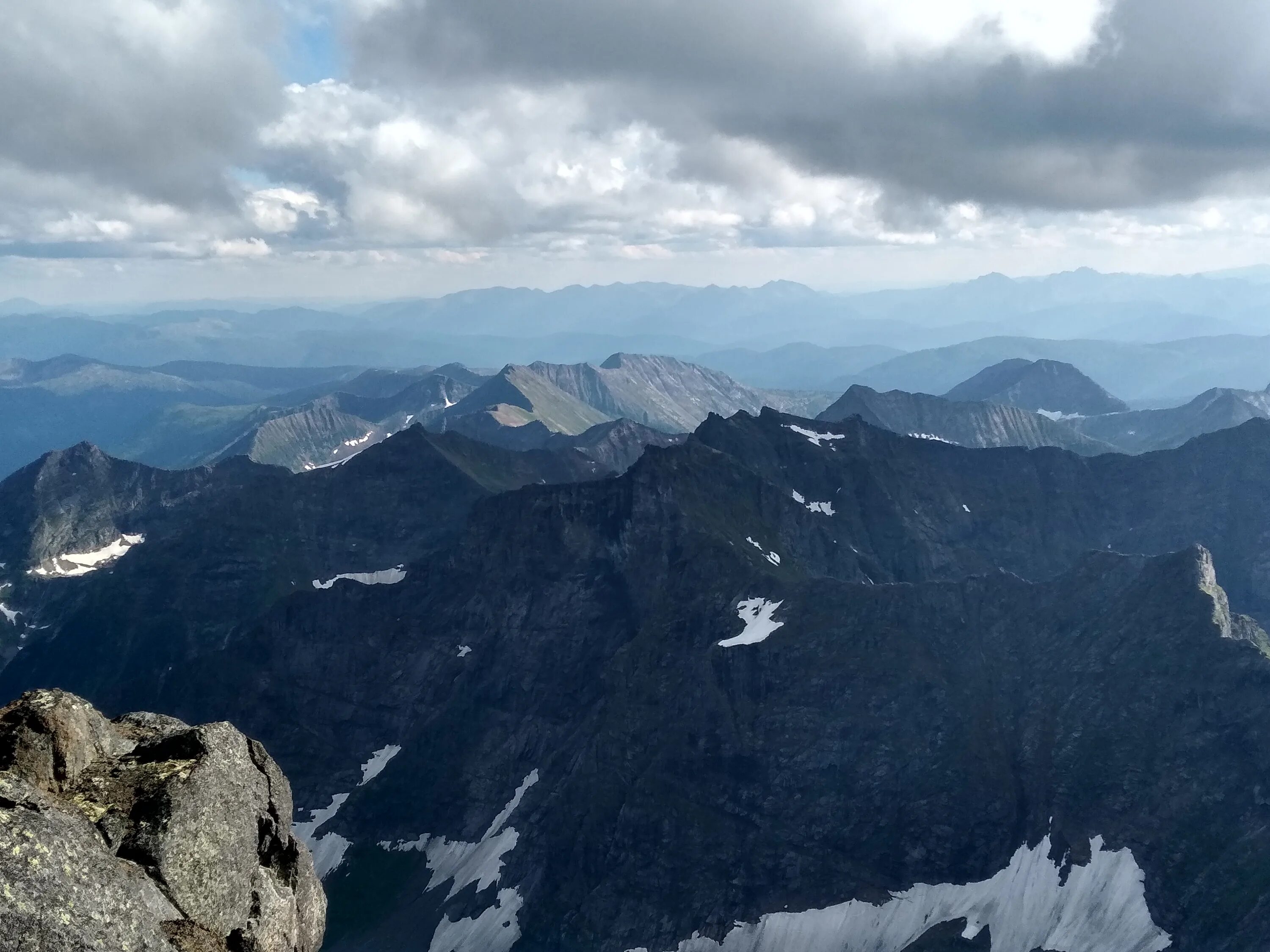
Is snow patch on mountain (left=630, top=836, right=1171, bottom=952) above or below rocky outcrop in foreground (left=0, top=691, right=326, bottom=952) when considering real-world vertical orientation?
below

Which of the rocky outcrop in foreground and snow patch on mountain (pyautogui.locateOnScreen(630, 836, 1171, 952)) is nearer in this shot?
the rocky outcrop in foreground

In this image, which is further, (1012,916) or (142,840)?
(1012,916)

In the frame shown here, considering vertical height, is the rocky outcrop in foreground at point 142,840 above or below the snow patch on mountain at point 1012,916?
above

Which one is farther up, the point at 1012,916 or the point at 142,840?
the point at 142,840

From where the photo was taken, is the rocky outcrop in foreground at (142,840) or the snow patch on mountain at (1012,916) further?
the snow patch on mountain at (1012,916)
